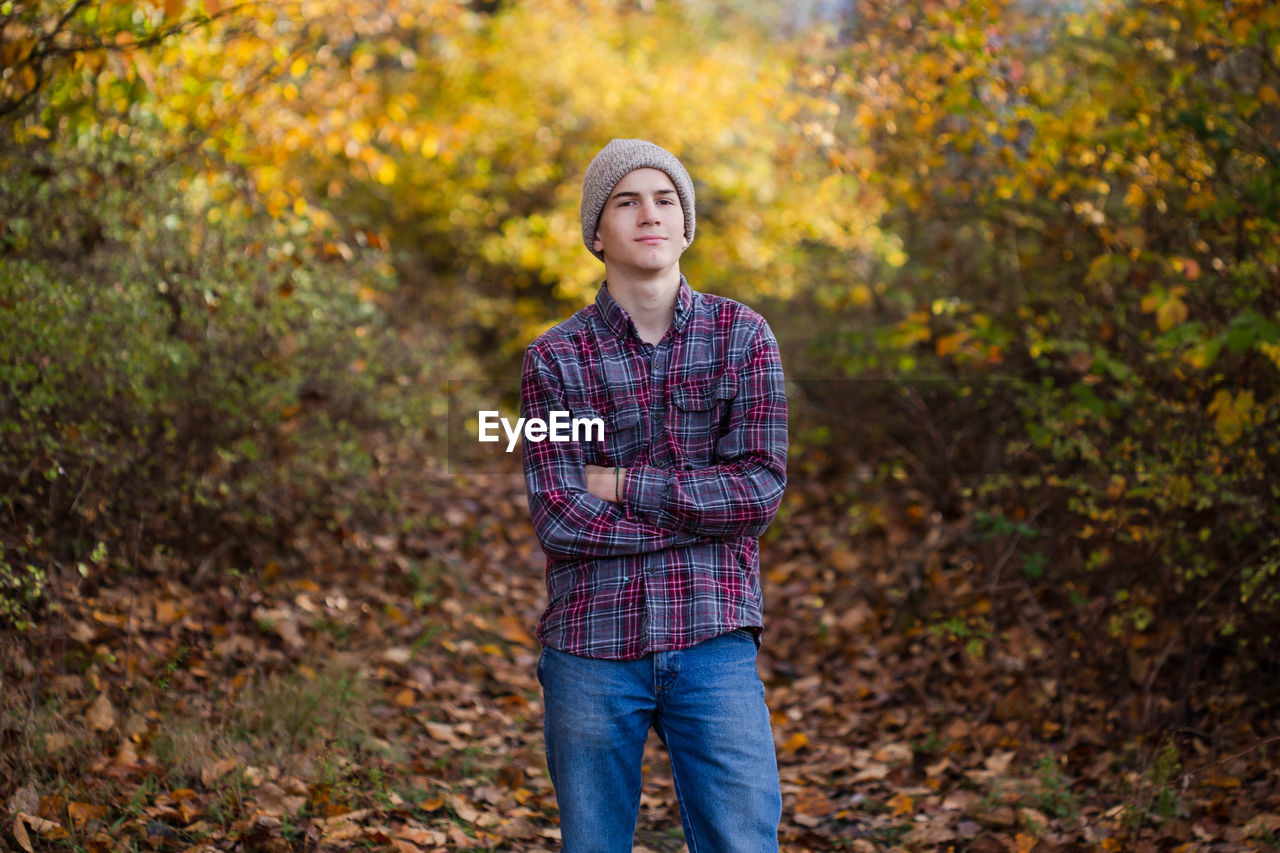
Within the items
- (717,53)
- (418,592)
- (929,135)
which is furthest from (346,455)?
(717,53)

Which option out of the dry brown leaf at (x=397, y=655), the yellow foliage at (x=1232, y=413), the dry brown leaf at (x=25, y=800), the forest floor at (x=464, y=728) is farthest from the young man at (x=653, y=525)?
the dry brown leaf at (x=397, y=655)

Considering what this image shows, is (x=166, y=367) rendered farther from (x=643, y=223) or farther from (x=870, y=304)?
(x=870, y=304)

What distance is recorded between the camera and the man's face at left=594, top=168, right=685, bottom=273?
2572mm

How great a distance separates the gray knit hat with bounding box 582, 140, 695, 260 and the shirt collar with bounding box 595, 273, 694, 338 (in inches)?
5.6

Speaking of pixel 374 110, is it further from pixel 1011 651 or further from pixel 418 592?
pixel 1011 651

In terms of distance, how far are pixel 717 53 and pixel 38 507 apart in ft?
34.0

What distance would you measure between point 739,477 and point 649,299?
18.1 inches

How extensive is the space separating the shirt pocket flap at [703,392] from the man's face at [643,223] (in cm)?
28

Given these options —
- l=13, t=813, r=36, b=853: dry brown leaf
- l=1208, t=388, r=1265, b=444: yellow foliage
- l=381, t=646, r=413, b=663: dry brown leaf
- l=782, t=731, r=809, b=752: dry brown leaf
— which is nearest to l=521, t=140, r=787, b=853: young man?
l=13, t=813, r=36, b=853: dry brown leaf

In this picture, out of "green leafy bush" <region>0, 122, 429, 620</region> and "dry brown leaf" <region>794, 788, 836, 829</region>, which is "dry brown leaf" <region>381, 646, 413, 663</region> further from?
"dry brown leaf" <region>794, 788, 836, 829</region>

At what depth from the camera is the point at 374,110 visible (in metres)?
8.28

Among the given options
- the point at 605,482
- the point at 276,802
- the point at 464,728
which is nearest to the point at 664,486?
the point at 605,482

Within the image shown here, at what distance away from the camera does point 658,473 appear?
2502 millimetres

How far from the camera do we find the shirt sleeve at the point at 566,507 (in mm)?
2430
